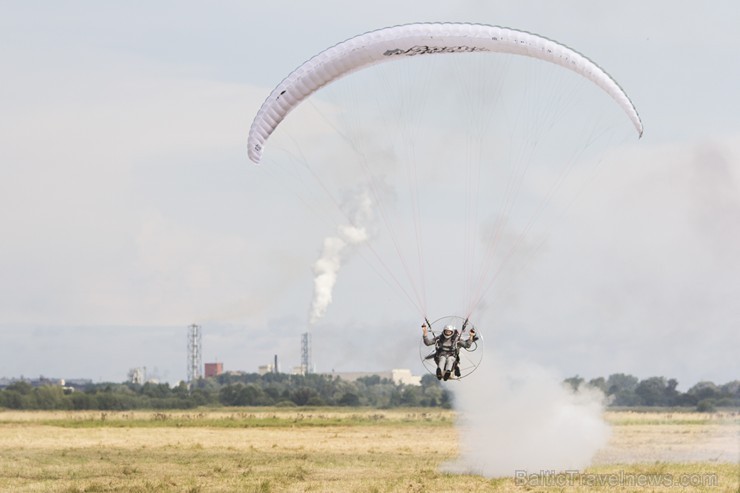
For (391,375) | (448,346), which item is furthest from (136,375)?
(448,346)

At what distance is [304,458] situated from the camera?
40.5 m

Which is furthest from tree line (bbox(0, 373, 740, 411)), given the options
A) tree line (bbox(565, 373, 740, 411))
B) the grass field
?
the grass field

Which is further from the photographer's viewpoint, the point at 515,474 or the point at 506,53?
the point at 515,474

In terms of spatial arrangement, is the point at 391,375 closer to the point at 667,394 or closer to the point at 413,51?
the point at 667,394

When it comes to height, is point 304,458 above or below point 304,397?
below

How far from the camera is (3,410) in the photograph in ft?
276

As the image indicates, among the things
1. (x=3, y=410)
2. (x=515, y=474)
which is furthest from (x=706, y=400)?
(x=515, y=474)

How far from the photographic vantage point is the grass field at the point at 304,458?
32000mm

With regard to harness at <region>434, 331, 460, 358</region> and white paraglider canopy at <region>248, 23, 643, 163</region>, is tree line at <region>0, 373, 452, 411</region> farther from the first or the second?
white paraglider canopy at <region>248, 23, 643, 163</region>

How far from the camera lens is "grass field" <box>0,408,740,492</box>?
105 feet

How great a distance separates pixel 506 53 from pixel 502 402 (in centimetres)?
1490

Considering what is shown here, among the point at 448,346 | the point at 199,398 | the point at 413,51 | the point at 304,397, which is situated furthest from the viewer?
the point at 304,397

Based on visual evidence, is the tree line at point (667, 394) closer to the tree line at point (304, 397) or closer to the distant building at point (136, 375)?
the tree line at point (304, 397)

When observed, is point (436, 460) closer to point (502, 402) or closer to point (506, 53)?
point (502, 402)
